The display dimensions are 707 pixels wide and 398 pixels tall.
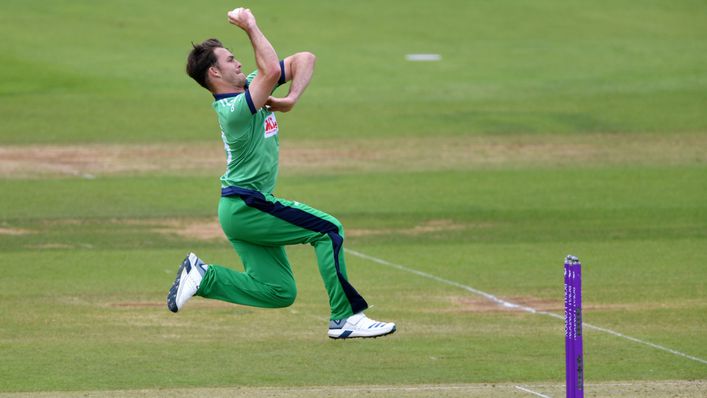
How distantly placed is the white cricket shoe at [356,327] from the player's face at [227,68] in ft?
6.70

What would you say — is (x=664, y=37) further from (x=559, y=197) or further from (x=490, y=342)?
(x=490, y=342)

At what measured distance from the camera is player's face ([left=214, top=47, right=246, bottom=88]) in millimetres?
10898

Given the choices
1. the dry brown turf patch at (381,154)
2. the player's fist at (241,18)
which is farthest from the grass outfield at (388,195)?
the player's fist at (241,18)

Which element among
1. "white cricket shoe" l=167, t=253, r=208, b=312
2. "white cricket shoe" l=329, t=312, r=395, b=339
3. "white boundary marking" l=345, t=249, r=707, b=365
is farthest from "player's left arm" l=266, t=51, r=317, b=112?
"white boundary marking" l=345, t=249, r=707, b=365

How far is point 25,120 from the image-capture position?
30500 millimetres

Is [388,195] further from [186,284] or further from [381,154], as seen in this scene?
[186,284]

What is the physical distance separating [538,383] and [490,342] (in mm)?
2093

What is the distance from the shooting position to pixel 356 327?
1096cm

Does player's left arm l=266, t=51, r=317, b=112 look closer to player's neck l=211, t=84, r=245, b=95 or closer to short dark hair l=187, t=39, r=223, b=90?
player's neck l=211, t=84, r=245, b=95

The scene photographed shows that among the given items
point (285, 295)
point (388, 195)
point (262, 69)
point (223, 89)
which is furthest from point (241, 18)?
point (388, 195)

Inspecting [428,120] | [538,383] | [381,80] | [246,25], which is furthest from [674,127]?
[246,25]

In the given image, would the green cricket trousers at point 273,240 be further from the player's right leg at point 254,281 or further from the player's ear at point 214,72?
the player's ear at point 214,72

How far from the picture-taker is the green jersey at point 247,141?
10672 millimetres

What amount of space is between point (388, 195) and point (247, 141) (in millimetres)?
13769
